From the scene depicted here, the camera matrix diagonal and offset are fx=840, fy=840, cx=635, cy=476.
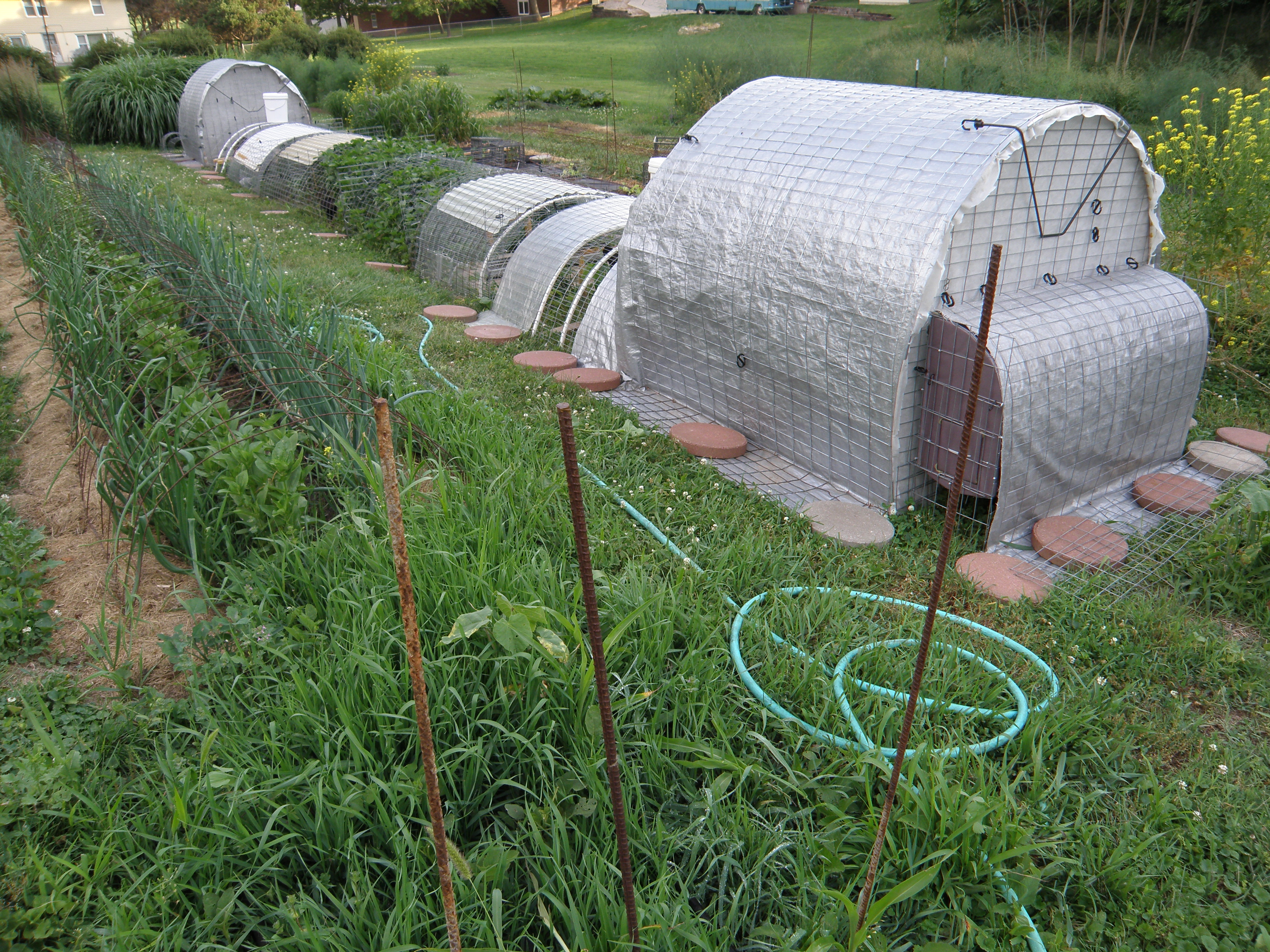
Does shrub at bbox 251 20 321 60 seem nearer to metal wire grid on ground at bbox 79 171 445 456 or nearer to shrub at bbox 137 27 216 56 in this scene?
shrub at bbox 137 27 216 56

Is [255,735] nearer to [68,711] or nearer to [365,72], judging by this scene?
[68,711]

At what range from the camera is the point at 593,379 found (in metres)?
5.73

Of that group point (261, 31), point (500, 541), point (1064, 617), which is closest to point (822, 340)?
point (1064, 617)

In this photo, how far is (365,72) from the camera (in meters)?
20.2

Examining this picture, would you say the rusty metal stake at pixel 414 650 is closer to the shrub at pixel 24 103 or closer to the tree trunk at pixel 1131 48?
the shrub at pixel 24 103

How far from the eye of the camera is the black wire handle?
396 cm

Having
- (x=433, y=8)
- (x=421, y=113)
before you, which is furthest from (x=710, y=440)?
(x=433, y=8)

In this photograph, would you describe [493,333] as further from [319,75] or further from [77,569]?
[319,75]

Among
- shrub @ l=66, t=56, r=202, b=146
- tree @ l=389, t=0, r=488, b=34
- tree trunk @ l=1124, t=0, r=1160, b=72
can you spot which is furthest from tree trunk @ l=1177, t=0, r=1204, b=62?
tree @ l=389, t=0, r=488, b=34

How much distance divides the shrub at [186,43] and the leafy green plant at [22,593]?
84.5 ft

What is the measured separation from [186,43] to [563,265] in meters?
24.3

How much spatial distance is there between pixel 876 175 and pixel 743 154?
1.02m

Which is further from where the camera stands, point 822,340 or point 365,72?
point 365,72

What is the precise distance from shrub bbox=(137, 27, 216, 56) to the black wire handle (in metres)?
26.2
